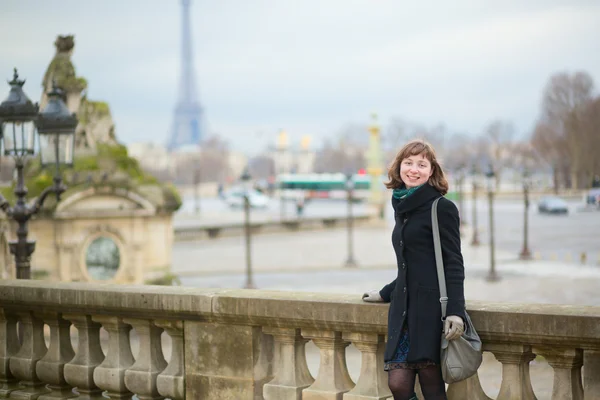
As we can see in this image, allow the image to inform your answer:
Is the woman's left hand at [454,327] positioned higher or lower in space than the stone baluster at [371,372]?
higher

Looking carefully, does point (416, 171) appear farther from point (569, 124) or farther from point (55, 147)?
point (569, 124)

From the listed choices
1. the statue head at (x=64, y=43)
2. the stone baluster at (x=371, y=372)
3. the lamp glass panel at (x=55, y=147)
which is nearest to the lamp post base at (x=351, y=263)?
the statue head at (x=64, y=43)

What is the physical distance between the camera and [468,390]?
4.78 m

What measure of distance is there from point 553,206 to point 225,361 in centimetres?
6751

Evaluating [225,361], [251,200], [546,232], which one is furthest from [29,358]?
[251,200]

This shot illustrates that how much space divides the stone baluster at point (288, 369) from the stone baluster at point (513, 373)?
1.23 metres

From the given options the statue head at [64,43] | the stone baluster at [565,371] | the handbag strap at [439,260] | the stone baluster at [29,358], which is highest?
the statue head at [64,43]

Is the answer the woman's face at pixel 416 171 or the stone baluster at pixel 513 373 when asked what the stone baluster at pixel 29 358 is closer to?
the woman's face at pixel 416 171

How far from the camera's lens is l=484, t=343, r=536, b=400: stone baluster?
4.62m

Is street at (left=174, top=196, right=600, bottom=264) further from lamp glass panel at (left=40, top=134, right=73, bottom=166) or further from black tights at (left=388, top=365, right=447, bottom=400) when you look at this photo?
black tights at (left=388, top=365, right=447, bottom=400)

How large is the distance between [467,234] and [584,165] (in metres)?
8.53

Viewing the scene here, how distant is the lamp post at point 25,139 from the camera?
9.84 meters

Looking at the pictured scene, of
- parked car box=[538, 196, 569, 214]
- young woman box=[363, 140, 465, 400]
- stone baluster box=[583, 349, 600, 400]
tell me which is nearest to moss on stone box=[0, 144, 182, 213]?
young woman box=[363, 140, 465, 400]

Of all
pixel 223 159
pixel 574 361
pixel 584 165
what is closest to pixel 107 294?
pixel 574 361
